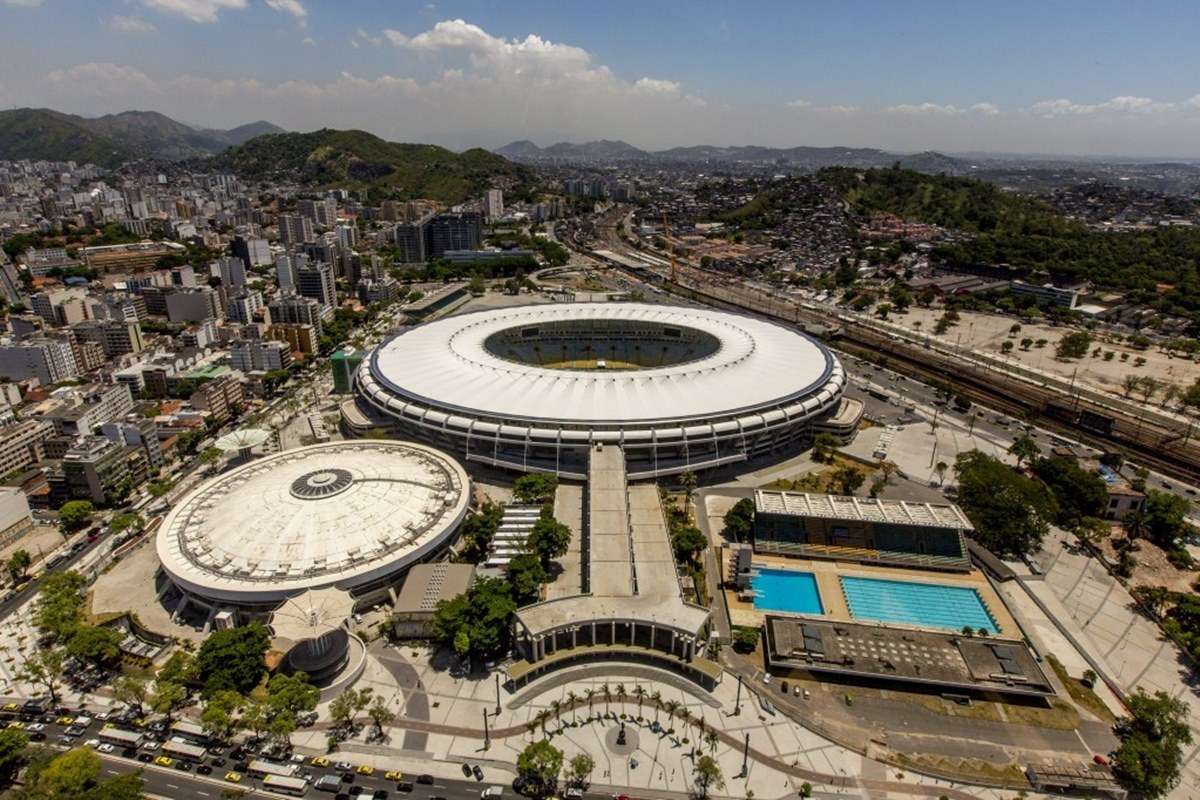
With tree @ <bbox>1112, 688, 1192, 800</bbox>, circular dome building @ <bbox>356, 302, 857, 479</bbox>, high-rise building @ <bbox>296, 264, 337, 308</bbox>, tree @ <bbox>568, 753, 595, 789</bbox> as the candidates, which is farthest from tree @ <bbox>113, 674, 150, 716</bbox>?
high-rise building @ <bbox>296, 264, 337, 308</bbox>

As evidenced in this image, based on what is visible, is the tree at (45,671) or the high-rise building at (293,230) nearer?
the tree at (45,671)

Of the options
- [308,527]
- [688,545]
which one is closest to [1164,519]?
[688,545]

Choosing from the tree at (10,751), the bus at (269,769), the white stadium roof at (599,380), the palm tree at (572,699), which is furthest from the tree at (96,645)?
Result: the white stadium roof at (599,380)

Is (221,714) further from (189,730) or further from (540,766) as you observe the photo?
(540,766)

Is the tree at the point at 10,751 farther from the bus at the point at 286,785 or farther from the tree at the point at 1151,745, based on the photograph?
the tree at the point at 1151,745

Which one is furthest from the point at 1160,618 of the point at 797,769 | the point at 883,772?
the point at 797,769

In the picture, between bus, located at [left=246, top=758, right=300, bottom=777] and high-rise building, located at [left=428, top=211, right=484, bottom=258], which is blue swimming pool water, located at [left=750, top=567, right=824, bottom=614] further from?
high-rise building, located at [left=428, top=211, right=484, bottom=258]
